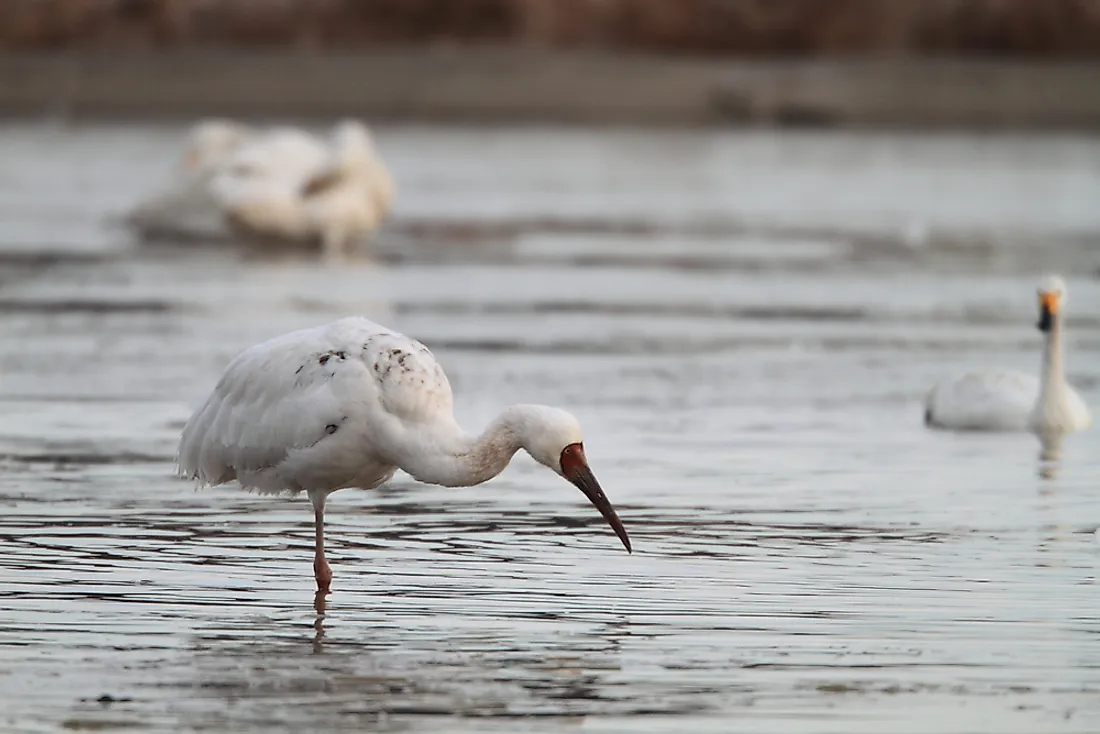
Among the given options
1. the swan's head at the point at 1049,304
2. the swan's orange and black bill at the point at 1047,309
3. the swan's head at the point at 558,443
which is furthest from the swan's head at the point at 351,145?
the swan's head at the point at 558,443

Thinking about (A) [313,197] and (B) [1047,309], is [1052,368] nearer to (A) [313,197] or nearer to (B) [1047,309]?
(B) [1047,309]

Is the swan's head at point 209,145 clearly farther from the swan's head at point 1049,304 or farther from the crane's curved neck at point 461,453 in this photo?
the crane's curved neck at point 461,453

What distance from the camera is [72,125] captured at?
48250 mm

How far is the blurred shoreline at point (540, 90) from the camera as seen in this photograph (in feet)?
160

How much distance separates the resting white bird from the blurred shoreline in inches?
1341

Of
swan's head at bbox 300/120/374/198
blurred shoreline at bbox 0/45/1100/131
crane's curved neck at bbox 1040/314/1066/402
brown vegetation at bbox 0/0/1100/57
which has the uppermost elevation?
brown vegetation at bbox 0/0/1100/57

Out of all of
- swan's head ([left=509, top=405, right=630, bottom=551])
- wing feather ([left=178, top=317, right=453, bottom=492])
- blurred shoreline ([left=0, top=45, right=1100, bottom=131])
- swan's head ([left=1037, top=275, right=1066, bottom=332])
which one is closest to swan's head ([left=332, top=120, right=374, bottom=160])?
swan's head ([left=1037, top=275, right=1066, bottom=332])

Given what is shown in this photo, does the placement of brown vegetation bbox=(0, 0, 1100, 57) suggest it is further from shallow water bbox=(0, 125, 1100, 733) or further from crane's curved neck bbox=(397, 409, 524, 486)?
crane's curved neck bbox=(397, 409, 524, 486)

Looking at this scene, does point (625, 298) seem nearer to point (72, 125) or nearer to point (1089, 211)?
point (1089, 211)

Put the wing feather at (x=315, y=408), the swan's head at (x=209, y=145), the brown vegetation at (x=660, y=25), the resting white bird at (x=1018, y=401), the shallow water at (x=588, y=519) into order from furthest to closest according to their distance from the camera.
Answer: the brown vegetation at (x=660, y=25), the swan's head at (x=209, y=145), the resting white bird at (x=1018, y=401), the wing feather at (x=315, y=408), the shallow water at (x=588, y=519)

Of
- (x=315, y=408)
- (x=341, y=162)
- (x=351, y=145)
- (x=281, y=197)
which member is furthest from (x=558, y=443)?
(x=351, y=145)

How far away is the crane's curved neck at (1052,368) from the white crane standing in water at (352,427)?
545cm

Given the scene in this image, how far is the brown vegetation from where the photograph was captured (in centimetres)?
5581

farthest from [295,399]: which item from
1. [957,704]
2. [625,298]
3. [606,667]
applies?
[625,298]
